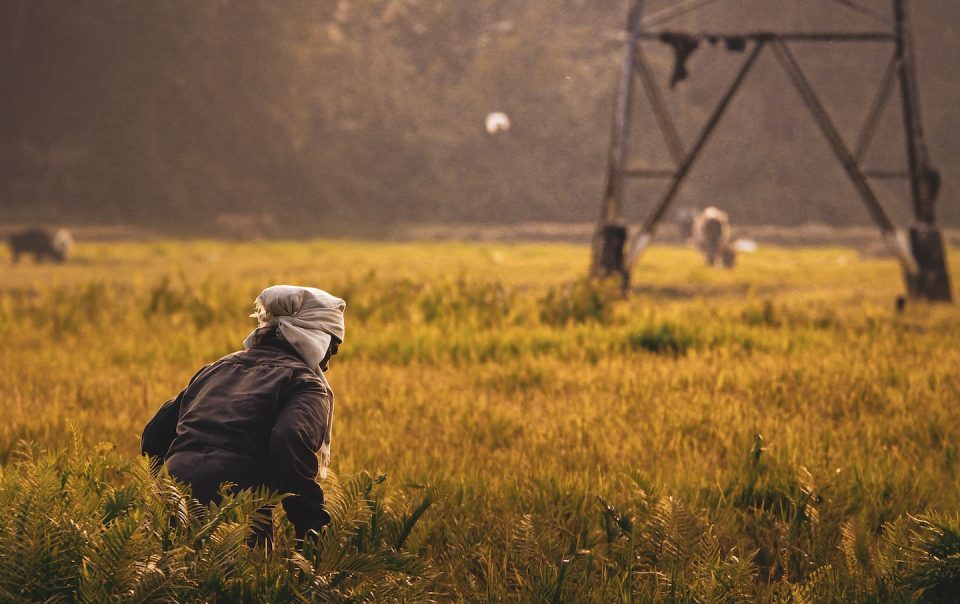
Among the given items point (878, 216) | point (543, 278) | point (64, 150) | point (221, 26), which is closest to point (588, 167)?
point (221, 26)

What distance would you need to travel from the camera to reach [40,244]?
17656mm

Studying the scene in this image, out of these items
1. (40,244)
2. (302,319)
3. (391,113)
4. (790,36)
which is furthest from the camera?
(391,113)

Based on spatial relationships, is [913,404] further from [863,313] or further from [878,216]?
[878,216]

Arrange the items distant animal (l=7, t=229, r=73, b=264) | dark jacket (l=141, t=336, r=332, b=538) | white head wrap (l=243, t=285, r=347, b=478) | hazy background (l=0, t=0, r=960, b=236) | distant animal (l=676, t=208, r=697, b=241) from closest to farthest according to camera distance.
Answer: dark jacket (l=141, t=336, r=332, b=538)
white head wrap (l=243, t=285, r=347, b=478)
distant animal (l=7, t=229, r=73, b=264)
distant animal (l=676, t=208, r=697, b=241)
hazy background (l=0, t=0, r=960, b=236)

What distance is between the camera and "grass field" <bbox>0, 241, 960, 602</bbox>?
7.68 feet

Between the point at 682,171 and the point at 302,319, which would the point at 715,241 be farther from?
the point at 302,319

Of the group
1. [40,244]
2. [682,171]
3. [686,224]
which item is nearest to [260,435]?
[682,171]

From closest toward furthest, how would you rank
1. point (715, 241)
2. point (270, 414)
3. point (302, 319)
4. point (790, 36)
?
point (270, 414), point (302, 319), point (790, 36), point (715, 241)

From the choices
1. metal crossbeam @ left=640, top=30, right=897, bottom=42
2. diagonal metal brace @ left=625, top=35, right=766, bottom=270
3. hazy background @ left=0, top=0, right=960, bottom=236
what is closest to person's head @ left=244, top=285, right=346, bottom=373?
diagonal metal brace @ left=625, top=35, right=766, bottom=270

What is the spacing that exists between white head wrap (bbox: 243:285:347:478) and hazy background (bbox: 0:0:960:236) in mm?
26895

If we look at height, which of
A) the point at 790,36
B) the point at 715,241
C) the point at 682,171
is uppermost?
the point at 790,36

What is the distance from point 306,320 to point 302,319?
1cm

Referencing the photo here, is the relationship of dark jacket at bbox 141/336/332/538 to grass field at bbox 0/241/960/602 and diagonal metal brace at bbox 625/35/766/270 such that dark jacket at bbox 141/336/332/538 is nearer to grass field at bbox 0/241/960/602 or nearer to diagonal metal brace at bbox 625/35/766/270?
grass field at bbox 0/241/960/602

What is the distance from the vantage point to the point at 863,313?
912 cm
